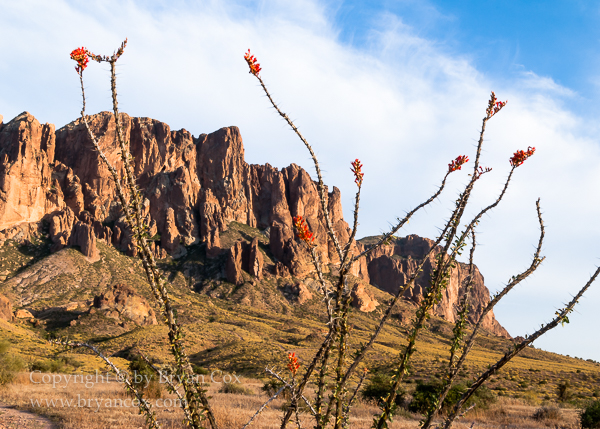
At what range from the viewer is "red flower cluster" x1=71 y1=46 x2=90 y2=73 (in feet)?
11.2

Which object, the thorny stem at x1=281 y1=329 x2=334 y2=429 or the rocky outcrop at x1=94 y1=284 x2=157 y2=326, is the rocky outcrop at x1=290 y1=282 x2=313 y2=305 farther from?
the thorny stem at x1=281 y1=329 x2=334 y2=429

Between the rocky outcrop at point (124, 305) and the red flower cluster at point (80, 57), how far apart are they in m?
77.7

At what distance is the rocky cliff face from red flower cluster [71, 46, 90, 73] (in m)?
96.1

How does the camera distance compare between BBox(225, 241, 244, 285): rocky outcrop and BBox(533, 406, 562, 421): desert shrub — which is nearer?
BBox(533, 406, 562, 421): desert shrub

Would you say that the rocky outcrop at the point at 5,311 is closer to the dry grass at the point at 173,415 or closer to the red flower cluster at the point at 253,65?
the dry grass at the point at 173,415

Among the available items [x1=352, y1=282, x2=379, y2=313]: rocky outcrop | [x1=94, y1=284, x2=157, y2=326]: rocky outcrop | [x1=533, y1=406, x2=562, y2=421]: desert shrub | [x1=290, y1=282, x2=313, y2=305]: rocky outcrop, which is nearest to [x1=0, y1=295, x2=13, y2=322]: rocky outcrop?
[x1=94, y1=284, x2=157, y2=326]: rocky outcrop

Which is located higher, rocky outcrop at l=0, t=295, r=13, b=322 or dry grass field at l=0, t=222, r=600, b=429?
dry grass field at l=0, t=222, r=600, b=429

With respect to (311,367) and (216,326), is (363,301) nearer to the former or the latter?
(216,326)

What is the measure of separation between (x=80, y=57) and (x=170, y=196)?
6029 inches

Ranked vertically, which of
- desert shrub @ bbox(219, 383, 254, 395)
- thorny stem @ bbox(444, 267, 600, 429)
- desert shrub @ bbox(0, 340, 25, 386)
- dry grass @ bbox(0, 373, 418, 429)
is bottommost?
desert shrub @ bbox(0, 340, 25, 386)

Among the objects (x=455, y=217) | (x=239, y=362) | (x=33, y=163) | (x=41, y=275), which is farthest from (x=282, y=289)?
(x=455, y=217)

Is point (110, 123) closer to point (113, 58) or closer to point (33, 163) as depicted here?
→ point (33, 163)

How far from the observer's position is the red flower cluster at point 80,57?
340 cm

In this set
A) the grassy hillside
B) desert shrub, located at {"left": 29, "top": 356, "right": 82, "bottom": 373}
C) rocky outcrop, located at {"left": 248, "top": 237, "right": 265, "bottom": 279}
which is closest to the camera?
desert shrub, located at {"left": 29, "top": 356, "right": 82, "bottom": 373}
